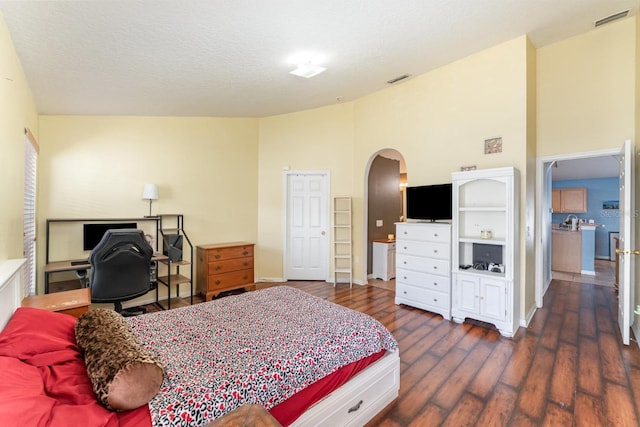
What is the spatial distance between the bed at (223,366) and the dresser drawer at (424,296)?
6.01 feet

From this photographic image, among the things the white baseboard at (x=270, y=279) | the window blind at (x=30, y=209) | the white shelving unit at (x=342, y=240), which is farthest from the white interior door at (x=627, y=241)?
the window blind at (x=30, y=209)

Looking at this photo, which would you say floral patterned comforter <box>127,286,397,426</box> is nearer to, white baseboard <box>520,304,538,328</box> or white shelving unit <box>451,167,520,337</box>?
white shelving unit <box>451,167,520,337</box>

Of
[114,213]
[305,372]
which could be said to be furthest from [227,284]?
[305,372]

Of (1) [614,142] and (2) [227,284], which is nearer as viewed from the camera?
(1) [614,142]

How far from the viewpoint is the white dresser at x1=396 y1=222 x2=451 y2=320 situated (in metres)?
3.61

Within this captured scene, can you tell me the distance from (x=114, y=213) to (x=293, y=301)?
10.8ft

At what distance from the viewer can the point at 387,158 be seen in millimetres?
5949

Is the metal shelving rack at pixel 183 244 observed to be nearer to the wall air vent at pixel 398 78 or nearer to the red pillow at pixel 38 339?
the red pillow at pixel 38 339

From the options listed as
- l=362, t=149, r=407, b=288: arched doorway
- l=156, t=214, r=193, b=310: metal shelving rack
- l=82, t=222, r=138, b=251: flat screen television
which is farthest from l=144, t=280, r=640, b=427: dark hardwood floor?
l=82, t=222, r=138, b=251: flat screen television

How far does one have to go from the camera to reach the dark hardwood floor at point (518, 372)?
1.92 metres

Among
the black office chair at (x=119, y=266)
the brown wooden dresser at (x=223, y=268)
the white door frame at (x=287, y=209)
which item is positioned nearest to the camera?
the black office chair at (x=119, y=266)

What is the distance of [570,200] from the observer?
7887 mm

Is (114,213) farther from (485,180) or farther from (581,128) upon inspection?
(581,128)

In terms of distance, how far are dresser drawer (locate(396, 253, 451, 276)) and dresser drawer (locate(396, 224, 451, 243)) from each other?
0.26m
